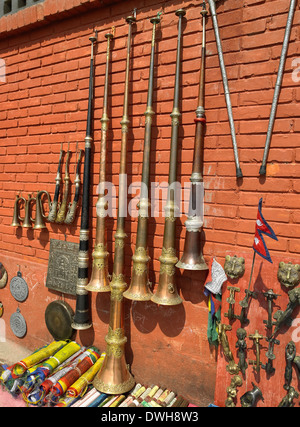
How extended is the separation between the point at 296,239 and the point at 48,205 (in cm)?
287

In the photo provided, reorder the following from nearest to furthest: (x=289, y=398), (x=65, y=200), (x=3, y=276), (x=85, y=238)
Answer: (x=289, y=398) → (x=85, y=238) → (x=65, y=200) → (x=3, y=276)

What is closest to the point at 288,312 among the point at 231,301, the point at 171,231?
the point at 231,301

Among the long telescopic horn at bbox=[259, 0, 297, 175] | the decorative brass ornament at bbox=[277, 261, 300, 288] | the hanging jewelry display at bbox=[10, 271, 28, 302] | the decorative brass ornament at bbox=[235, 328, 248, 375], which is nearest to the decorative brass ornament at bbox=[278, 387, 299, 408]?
the decorative brass ornament at bbox=[235, 328, 248, 375]

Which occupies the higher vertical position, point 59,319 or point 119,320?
point 119,320

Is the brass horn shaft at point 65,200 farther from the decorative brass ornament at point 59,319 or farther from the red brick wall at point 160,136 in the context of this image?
the decorative brass ornament at point 59,319

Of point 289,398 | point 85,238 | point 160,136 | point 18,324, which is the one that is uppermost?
point 160,136

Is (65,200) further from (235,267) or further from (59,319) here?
(235,267)

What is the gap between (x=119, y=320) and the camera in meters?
2.99

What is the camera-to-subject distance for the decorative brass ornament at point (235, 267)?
2.53m

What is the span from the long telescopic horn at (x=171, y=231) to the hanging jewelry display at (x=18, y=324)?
231 centimetres

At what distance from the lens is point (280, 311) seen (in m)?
2.39

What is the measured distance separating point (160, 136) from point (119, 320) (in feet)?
6.32

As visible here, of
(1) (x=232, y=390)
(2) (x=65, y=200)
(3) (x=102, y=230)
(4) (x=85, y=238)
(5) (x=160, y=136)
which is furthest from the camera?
(2) (x=65, y=200)
